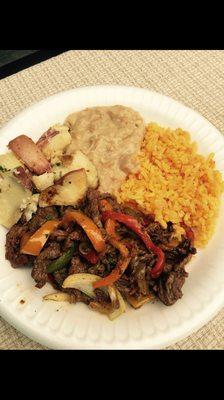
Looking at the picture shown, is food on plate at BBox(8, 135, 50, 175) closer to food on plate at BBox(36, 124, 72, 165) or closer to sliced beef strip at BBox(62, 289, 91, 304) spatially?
food on plate at BBox(36, 124, 72, 165)

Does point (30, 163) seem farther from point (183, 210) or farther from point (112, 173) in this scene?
point (183, 210)

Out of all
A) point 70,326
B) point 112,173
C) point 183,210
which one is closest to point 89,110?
point 112,173

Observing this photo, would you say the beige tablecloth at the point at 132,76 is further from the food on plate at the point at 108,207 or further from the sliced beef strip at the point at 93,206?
the sliced beef strip at the point at 93,206

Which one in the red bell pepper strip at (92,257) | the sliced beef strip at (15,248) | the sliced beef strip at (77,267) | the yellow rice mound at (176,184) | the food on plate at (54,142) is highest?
the yellow rice mound at (176,184)

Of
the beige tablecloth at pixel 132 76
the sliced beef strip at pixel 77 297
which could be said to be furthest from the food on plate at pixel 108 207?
the beige tablecloth at pixel 132 76

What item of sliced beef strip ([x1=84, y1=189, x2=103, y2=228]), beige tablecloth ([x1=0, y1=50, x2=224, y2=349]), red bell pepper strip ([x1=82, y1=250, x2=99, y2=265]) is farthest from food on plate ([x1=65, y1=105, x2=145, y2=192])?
beige tablecloth ([x1=0, y1=50, x2=224, y2=349])

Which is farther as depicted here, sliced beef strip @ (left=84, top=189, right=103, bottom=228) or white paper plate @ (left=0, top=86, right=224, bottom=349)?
sliced beef strip @ (left=84, top=189, right=103, bottom=228)

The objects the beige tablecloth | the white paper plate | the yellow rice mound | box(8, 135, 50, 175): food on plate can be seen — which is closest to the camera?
the white paper plate

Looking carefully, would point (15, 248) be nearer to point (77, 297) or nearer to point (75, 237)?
point (75, 237)
